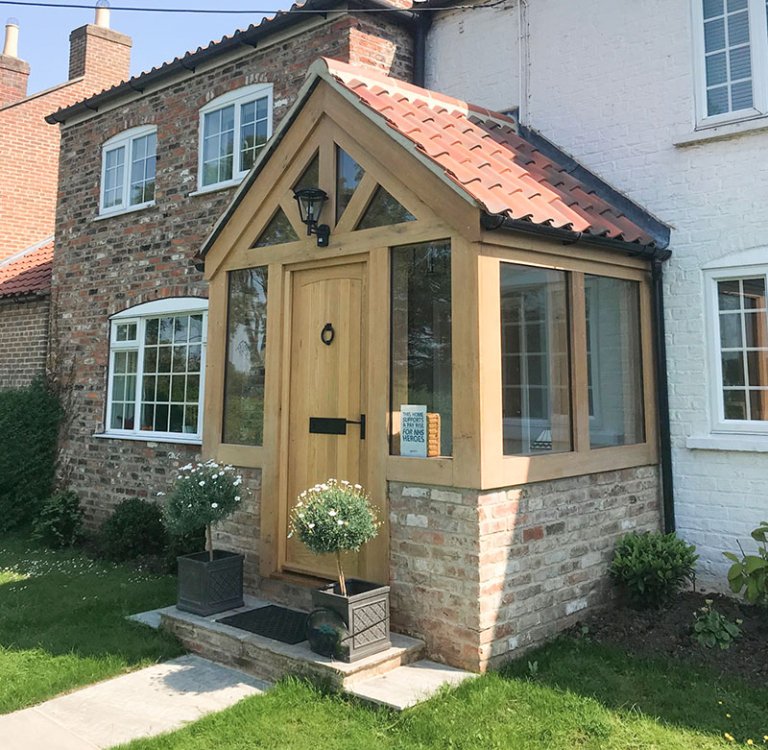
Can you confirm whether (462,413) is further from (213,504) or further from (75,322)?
(75,322)

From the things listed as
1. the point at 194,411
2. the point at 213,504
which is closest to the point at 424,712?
the point at 213,504

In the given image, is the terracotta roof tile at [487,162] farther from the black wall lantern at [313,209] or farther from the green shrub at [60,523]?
the green shrub at [60,523]

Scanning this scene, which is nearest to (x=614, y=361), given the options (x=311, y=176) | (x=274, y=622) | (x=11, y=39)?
(x=311, y=176)

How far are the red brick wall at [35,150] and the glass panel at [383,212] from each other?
1244 centimetres

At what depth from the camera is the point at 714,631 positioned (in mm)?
5301

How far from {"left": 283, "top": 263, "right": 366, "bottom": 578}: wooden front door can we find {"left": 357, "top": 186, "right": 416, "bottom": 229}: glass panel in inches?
14.3

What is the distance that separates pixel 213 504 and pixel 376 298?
85.4 inches

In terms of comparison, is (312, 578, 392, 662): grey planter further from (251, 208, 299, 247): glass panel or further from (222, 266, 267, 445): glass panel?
(251, 208, 299, 247): glass panel

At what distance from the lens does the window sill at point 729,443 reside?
6262mm

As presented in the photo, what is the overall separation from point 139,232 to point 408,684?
8426 millimetres

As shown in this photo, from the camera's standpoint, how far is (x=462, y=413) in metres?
5.04

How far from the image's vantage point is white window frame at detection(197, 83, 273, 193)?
9.42 metres

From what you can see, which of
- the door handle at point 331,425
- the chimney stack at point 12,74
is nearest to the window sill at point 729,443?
the door handle at point 331,425

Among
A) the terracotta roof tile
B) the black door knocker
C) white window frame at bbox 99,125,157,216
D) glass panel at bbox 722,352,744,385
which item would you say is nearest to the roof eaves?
the terracotta roof tile
